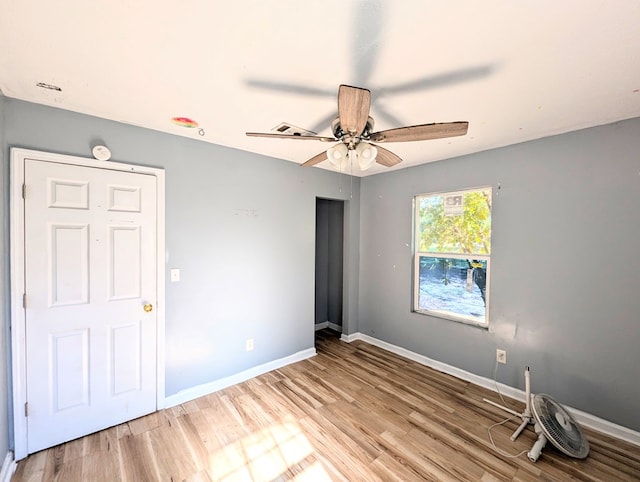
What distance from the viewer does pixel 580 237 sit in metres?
2.19

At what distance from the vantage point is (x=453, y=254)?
9.84ft

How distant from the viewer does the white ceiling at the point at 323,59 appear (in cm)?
108

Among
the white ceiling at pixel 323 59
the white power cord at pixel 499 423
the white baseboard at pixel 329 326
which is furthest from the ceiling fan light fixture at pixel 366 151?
the white baseboard at pixel 329 326

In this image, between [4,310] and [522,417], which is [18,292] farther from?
[522,417]

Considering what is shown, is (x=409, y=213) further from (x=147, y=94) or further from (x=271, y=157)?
(x=147, y=94)

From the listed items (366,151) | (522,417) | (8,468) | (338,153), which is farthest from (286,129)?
(522,417)

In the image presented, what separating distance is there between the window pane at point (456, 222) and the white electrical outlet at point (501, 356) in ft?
3.18

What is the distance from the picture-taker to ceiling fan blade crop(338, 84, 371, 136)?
1200 mm

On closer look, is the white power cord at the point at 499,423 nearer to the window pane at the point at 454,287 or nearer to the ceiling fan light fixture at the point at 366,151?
the window pane at the point at 454,287

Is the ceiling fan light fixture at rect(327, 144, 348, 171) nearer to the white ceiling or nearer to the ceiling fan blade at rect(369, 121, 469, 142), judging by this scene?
the ceiling fan blade at rect(369, 121, 469, 142)

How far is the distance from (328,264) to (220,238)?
7.27 feet

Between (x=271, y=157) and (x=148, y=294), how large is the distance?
1806mm

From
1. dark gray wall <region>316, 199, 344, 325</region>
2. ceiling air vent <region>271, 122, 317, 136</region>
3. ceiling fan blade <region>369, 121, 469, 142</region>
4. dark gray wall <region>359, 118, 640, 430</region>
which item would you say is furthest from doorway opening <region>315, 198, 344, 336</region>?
ceiling fan blade <region>369, 121, 469, 142</region>

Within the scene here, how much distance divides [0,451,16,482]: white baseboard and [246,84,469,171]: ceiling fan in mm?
2515
